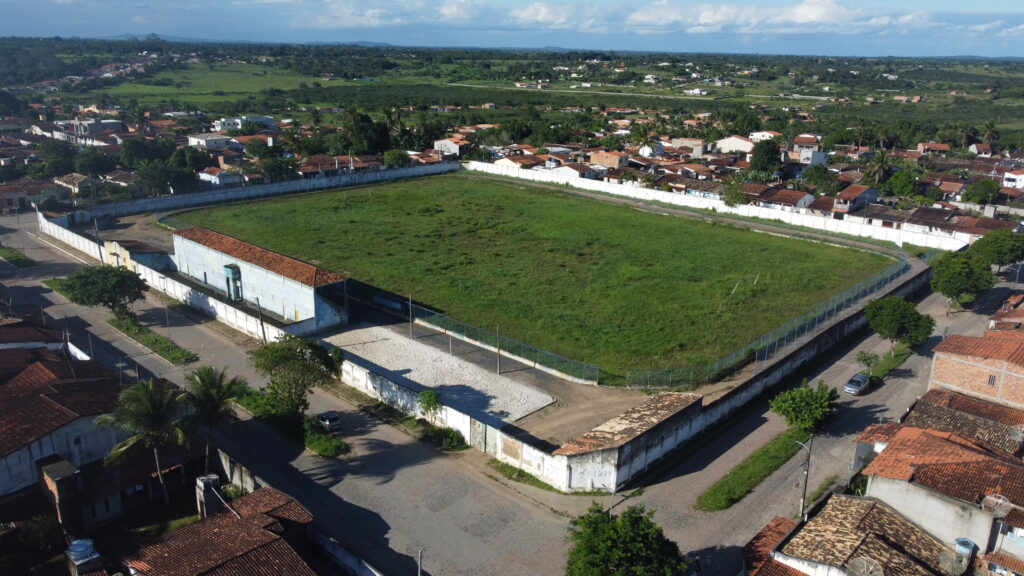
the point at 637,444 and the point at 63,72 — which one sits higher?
the point at 63,72

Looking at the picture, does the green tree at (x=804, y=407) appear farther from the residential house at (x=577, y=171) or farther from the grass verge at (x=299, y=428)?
the residential house at (x=577, y=171)

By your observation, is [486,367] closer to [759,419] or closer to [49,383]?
[759,419]

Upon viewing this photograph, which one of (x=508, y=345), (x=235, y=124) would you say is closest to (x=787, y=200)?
(x=508, y=345)

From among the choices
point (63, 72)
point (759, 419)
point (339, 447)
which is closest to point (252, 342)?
point (339, 447)

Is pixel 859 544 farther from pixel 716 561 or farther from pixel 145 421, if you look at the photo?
pixel 145 421

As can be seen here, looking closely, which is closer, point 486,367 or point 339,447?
point 339,447
